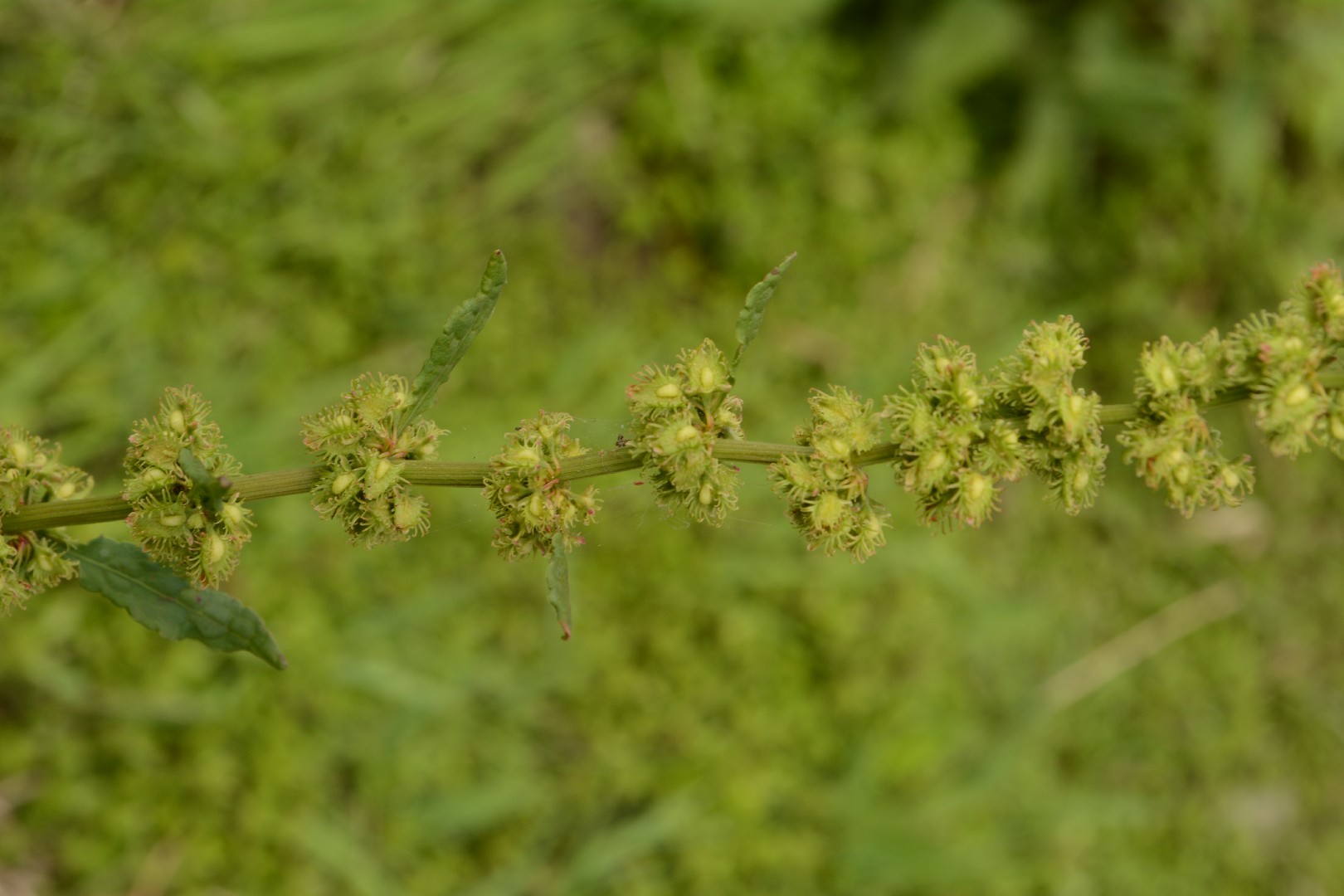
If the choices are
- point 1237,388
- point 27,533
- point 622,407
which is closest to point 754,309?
point 1237,388

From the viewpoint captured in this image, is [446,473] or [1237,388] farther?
[1237,388]

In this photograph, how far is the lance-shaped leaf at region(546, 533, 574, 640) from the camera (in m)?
1.66

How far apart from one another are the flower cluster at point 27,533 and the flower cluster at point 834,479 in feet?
3.64

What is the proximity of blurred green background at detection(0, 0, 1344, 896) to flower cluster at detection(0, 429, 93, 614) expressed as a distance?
103 cm

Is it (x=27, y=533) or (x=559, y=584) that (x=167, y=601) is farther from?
(x=559, y=584)

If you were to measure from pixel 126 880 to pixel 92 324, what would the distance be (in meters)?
1.68

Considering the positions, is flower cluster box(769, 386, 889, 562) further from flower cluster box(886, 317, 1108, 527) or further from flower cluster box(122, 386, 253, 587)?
flower cluster box(122, 386, 253, 587)

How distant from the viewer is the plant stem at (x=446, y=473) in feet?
5.43

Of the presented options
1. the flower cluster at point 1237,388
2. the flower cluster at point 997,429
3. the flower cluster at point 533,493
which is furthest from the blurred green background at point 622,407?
the flower cluster at point 1237,388

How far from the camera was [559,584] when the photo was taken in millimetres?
1686

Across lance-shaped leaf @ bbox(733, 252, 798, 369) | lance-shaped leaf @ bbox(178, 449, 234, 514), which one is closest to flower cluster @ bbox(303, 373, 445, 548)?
lance-shaped leaf @ bbox(178, 449, 234, 514)

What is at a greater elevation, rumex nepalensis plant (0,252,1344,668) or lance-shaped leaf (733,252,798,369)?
lance-shaped leaf (733,252,798,369)

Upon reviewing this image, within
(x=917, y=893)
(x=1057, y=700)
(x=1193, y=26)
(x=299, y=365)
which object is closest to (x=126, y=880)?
(x=299, y=365)

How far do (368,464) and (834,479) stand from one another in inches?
27.6
